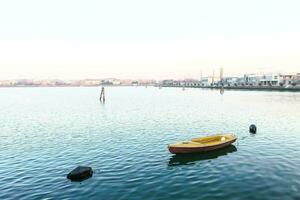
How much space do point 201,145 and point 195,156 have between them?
151cm

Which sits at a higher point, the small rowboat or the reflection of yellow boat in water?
the small rowboat

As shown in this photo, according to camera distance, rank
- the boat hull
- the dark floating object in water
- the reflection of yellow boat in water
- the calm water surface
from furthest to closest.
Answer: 1. the boat hull
2. the reflection of yellow boat in water
3. the dark floating object in water
4. the calm water surface

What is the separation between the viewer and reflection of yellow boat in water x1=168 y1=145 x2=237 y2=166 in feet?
98.5

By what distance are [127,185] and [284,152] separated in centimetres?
2035

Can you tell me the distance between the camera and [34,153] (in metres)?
34.0

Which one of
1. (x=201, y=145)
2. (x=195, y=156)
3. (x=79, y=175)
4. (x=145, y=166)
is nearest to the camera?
(x=79, y=175)

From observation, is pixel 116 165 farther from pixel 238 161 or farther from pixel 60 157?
pixel 238 161

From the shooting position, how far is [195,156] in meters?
32.0

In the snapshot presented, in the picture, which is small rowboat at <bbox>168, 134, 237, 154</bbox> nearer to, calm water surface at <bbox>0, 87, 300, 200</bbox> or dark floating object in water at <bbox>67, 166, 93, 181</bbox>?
calm water surface at <bbox>0, 87, 300, 200</bbox>

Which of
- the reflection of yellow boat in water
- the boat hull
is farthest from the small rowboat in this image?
the reflection of yellow boat in water

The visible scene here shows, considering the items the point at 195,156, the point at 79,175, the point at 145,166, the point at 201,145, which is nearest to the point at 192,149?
the point at 195,156

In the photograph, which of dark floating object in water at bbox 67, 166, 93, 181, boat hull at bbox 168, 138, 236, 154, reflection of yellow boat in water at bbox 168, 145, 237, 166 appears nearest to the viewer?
dark floating object in water at bbox 67, 166, 93, 181

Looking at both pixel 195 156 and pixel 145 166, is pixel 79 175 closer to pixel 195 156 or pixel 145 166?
pixel 145 166

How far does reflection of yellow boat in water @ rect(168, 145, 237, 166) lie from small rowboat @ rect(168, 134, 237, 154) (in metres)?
0.47
